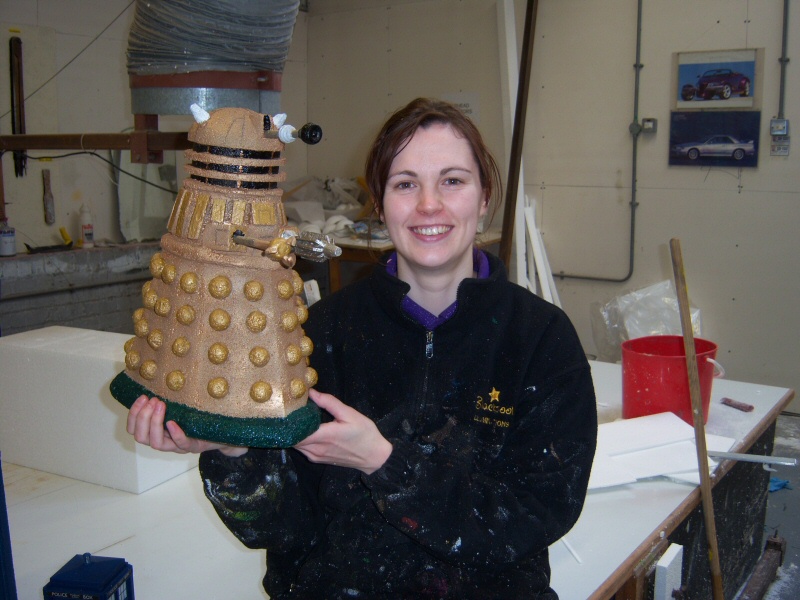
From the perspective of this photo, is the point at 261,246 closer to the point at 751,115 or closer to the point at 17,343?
the point at 17,343

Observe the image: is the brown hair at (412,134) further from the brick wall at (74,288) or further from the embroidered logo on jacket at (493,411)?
the brick wall at (74,288)

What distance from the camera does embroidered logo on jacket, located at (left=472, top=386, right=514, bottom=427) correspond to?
3.85 ft

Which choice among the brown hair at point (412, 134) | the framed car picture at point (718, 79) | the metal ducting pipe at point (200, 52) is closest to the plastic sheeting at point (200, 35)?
the metal ducting pipe at point (200, 52)

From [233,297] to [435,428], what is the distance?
43cm

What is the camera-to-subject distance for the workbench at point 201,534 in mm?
1342

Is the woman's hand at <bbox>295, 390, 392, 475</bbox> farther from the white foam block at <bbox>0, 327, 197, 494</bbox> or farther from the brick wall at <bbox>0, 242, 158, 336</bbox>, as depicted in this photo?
A: the brick wall at <bbox>0, 242, 158, 336</bbox>

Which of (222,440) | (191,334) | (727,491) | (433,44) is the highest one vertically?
(433,44)

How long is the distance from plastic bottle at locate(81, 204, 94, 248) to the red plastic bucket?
111 inches

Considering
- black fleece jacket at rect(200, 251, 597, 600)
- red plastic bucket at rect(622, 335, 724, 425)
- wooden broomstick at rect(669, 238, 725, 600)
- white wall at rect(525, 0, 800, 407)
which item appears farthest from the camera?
white wall at rect(525, 0, 800, 407)

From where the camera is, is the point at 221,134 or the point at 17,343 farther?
the point at 17,343

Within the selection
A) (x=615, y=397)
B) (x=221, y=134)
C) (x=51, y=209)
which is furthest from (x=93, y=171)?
(x=221, y=134)

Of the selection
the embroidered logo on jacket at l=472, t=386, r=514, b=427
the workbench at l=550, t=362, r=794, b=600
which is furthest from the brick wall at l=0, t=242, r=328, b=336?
the embroidered logo on jacket at l=472, t=386, r=514, b=427

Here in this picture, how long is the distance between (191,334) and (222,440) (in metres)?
0.14

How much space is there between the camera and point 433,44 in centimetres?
484
